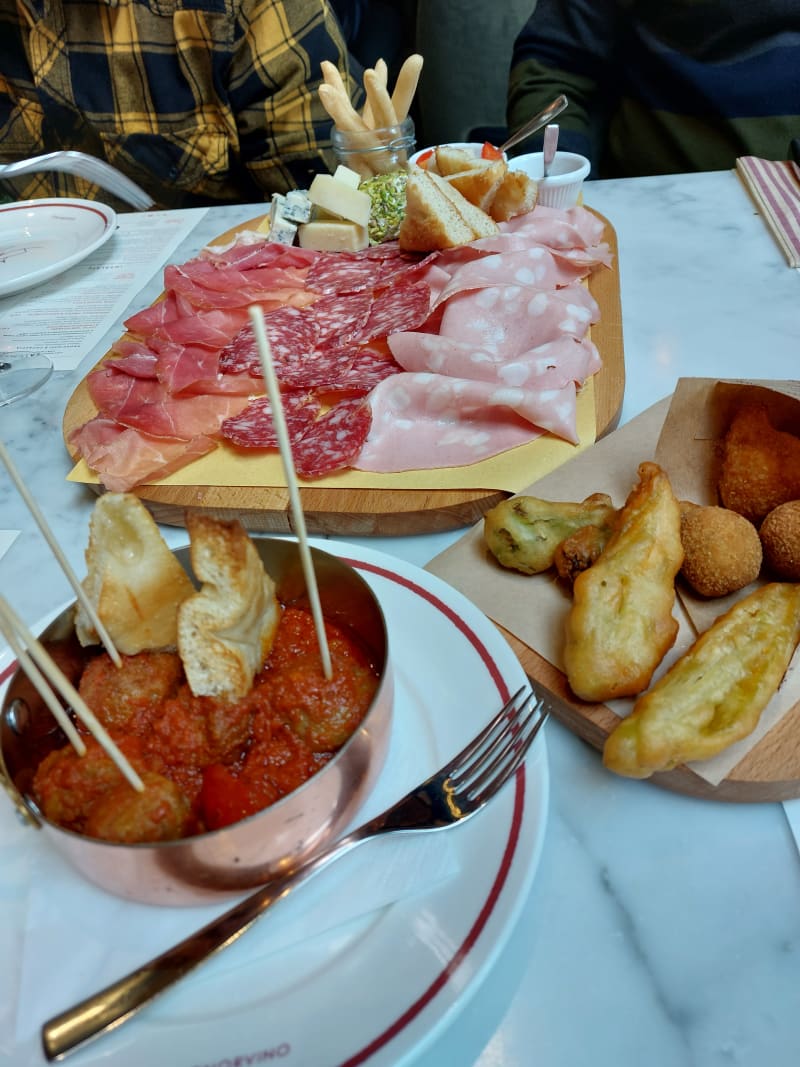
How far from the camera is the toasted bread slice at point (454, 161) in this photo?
5.22 ft

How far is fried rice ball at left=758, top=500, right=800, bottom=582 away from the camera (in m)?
0.70

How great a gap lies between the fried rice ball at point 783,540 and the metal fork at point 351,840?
32cm

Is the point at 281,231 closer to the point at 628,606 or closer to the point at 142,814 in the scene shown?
the point at 628,606

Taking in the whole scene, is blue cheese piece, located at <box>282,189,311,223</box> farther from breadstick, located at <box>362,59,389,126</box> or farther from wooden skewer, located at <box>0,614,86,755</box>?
wooden skewer, located at <box>0,614,86,755</box>

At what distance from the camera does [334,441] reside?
104cm

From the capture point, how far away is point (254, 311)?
0.37 metres

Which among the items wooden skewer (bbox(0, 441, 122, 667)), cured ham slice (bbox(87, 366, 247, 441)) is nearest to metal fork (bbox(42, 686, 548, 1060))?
wooden skewer (bbox(0, 441, 122, 667))

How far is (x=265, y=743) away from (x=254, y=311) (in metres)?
0.33

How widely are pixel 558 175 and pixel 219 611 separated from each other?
4.95 ft

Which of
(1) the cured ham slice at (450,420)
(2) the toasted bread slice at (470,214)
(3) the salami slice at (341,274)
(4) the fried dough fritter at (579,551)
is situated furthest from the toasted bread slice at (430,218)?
(4) the fried dough fritter at (579,551)

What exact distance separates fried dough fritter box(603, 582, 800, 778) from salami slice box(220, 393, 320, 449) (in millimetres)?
633

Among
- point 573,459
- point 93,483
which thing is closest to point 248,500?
point 93,483

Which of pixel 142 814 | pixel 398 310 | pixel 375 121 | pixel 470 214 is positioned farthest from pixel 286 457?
pixel 375 121

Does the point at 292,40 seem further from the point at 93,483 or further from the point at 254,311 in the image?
the point at 254,311
